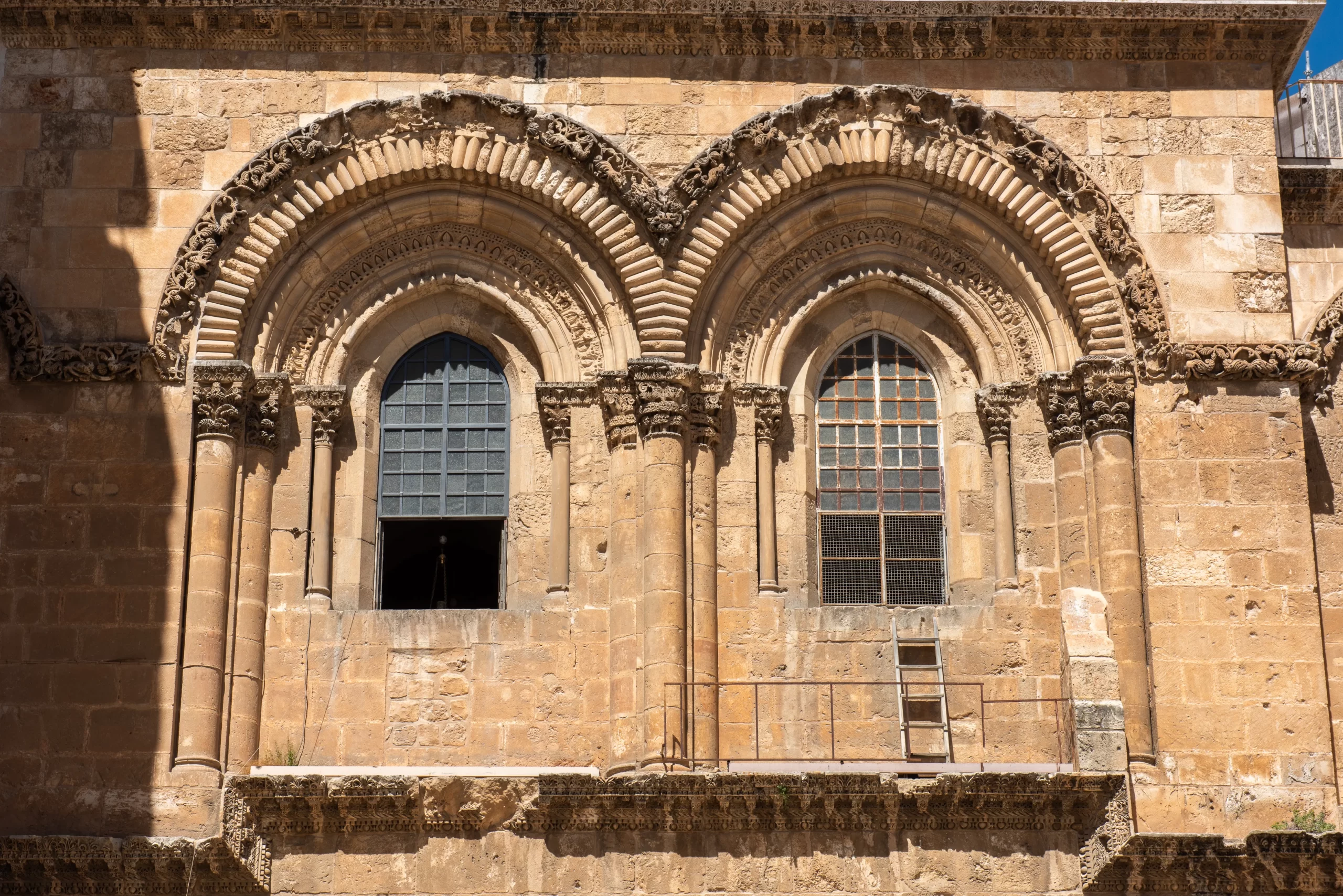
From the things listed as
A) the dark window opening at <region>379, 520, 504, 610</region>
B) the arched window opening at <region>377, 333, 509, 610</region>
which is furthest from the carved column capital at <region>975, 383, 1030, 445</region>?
the dark window opening at <region>379, 520, 504, 610</region>

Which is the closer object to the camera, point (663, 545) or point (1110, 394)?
point (663, 545)

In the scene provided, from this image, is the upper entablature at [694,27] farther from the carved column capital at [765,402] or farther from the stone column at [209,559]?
the stone column at [209,559]

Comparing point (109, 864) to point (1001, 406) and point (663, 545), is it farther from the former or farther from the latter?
point (1001, 406)

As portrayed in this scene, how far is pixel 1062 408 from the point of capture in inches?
727

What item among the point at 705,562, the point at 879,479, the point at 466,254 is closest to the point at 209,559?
the point at 466,254

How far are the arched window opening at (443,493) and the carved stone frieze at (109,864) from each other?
110 inches

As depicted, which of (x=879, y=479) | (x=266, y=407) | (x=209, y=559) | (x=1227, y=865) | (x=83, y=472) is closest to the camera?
(x=1227, y=865)

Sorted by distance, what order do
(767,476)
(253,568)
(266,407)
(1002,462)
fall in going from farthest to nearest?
1. (1002,462)
2. (767,476)
3. (266,407)
4. (253,568)

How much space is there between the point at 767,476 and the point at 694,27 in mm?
3986

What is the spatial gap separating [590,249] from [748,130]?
171 cm

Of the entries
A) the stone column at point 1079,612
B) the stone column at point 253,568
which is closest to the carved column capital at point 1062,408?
the stone column at point 1079,612

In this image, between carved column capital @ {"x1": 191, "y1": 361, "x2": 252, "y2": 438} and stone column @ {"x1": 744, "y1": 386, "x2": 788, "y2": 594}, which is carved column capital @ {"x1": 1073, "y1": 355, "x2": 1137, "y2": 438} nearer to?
stone column @ {"x1": 744, "y1": 386, "x2": 788, "y2": 594}

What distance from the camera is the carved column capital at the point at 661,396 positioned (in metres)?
18.2

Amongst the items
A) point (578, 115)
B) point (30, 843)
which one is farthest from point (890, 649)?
point (30, 843)
